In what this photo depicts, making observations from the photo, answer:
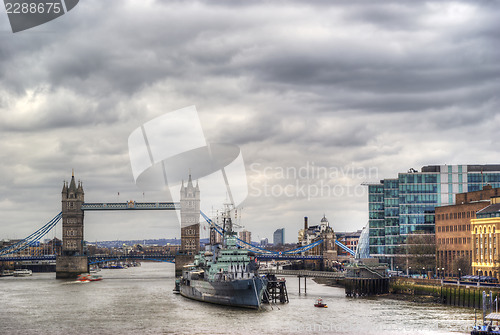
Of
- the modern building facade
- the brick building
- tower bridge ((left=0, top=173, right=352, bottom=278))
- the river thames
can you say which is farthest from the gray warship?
tower bridge ((left=0, top=173, right=352, bottom=278))

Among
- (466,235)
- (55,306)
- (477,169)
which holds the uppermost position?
(477,169)

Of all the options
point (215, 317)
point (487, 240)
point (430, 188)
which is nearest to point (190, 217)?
point (430, 188)

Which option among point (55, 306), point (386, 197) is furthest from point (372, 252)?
point (55, 306)

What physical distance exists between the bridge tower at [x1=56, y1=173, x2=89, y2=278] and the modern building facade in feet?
280

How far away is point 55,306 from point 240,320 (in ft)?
88.1

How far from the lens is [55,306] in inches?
3324

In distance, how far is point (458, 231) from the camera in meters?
103

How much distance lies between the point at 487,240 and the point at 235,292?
32937mm

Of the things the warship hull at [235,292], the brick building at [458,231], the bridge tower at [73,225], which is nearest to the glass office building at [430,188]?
the brick building at [458,231]

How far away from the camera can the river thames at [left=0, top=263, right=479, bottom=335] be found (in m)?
62.2

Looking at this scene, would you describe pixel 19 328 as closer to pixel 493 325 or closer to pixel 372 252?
pixel 493 325

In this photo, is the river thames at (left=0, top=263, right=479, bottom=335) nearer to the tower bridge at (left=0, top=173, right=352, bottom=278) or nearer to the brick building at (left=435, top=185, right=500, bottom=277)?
the brick building at (left=435, top=185, right=500, bottom=277)

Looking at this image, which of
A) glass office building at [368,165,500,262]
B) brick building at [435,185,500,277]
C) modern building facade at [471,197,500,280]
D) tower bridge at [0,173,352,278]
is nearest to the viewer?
modern building facade at [471,197,500,280]

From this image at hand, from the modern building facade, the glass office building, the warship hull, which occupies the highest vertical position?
the glass office building
